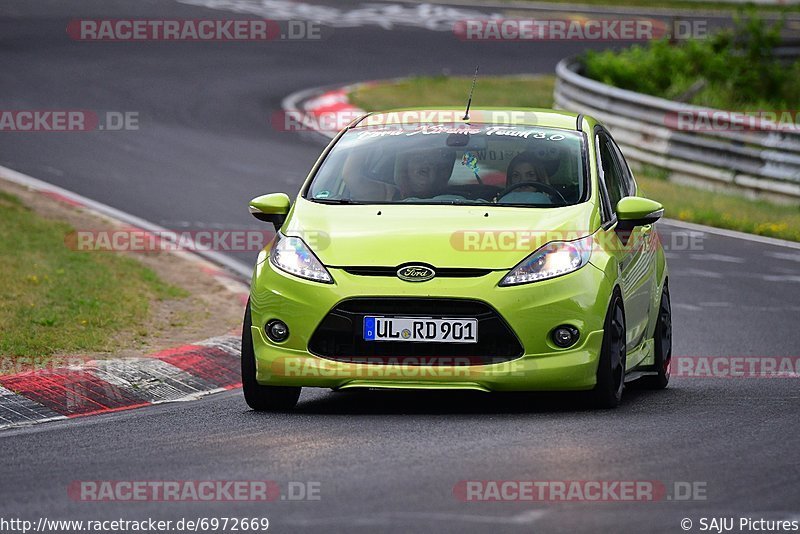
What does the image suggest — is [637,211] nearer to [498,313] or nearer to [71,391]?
[498,313]

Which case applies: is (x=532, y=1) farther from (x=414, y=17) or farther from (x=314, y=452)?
(x=314, y=452)

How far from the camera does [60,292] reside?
39.4ft

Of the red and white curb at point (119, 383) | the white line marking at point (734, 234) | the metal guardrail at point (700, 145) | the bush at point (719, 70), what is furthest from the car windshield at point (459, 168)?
the bush at point (719, 70)

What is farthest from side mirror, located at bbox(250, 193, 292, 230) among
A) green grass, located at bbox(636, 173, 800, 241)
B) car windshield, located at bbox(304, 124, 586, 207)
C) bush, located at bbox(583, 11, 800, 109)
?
bush, located at bbox(583, 11, 800, 109)

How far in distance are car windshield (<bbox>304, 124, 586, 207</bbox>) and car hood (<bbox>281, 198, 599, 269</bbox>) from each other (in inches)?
9.1

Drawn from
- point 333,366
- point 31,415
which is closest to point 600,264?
point 333,366

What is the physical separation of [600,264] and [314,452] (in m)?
2.07

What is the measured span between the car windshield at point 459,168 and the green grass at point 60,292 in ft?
7.26

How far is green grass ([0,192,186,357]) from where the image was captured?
1050 cm

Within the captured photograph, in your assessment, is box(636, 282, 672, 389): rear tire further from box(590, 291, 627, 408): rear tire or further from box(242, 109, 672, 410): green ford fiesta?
box(590, 291, 627, 408): rear tire

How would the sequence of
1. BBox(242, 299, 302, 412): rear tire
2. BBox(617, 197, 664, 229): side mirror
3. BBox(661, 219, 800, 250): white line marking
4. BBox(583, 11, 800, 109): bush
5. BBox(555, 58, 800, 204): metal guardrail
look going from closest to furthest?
BBox(242, 299, 302, 412): rear tire, BBox(617, 197, 664, 229): side mirror, BBox(661, 219, 800, 250): white line marking, BBox(555, 58, 800, 204): metal guardrail, BBox(583, 11, 800, 109): bush

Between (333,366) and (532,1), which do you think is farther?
(532,1)

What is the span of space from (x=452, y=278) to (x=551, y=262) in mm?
554

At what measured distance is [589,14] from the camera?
39469 millimetres
